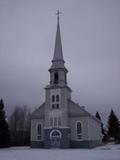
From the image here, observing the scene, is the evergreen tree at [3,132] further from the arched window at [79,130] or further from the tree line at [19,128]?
the arched window at [79,130]

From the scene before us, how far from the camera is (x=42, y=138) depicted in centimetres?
4950

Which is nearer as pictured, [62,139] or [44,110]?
[62,139]

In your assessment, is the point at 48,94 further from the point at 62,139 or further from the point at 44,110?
the point at 62,139

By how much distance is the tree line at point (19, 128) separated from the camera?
5116cm

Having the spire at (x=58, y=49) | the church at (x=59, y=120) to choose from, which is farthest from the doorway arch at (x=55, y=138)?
the spire at (x=58, y=49)

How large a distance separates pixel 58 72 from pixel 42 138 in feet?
41.3

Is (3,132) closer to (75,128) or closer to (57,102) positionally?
(57,102)

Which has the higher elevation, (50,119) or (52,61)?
(52,61)

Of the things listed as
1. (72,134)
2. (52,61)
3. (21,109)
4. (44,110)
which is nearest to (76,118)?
(72,134)

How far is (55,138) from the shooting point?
47.0 m

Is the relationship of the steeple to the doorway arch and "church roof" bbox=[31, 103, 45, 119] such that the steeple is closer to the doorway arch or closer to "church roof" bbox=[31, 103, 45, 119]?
"church roof" bbox=[31, 103, 45, 119]

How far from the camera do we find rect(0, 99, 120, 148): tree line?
51156mm

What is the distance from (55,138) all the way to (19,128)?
3562 cm

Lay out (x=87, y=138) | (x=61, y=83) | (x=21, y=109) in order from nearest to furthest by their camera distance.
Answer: (x=87, y=138) → (x=61, y=83) → (x=21, y=109)
